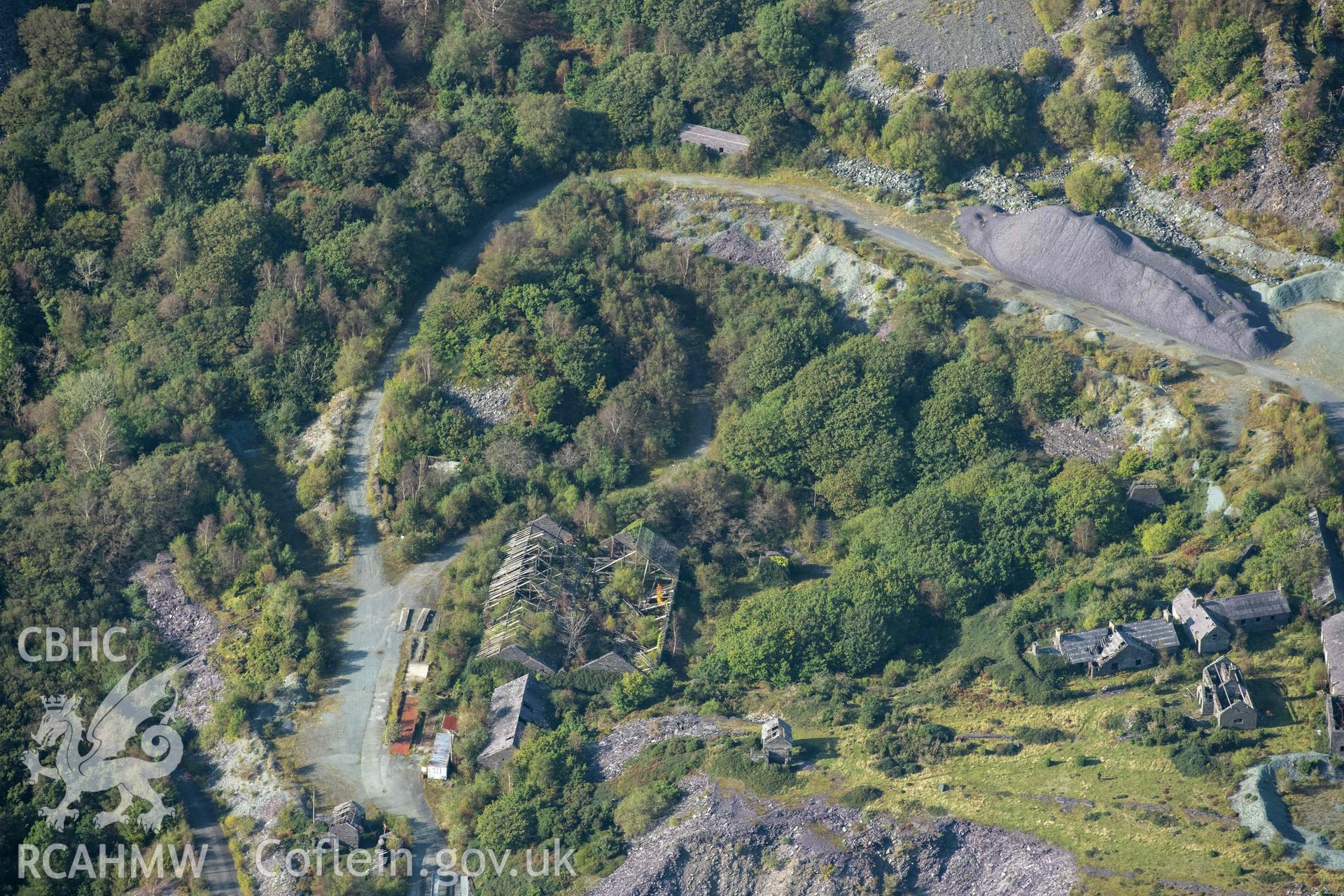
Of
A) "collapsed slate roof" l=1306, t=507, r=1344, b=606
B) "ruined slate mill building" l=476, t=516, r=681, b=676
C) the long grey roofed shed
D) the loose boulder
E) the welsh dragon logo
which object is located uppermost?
the loose boulder

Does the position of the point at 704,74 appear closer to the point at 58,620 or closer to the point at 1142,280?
the point at 1142,280

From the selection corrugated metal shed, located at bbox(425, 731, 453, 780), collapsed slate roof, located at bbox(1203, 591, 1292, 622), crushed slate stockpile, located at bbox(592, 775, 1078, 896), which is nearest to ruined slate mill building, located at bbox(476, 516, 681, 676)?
corrugated metal shed, located at bbox(425, 731, 453, 780)

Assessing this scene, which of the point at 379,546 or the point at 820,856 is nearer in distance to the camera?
the point at 820,856

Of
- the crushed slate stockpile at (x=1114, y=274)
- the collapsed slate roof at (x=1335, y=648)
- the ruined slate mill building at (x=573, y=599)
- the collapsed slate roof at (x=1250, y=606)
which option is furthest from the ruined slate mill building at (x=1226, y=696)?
the ruined slate mill building at (x=573, y=599)

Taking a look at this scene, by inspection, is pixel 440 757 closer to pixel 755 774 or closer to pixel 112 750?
pixel 755 774

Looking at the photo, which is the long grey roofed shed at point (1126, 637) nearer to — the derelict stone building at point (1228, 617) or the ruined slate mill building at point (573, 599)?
the derelict stone building at point (1228, 617)

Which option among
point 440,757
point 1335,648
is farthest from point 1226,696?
point 440,757

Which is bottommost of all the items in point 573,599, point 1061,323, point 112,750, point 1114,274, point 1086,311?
point 112,750

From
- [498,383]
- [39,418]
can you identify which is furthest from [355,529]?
[39,418]

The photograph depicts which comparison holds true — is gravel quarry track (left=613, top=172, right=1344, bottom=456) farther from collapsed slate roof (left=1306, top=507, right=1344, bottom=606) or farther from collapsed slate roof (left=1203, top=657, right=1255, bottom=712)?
collapsed slate roof (left=1203, top=657, right=1255, bottom=712)
